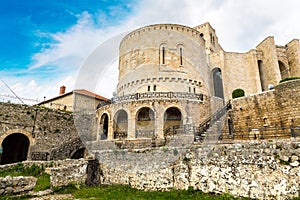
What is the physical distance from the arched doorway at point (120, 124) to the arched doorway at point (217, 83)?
13.3 metres

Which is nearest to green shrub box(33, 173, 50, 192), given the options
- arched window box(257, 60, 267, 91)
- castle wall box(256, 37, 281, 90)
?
castle wall box(256, 37, 281, 90)

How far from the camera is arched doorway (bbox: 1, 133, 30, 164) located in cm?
2139

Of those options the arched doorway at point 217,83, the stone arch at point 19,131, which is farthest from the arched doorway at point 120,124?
the arched doorway at point 217,83

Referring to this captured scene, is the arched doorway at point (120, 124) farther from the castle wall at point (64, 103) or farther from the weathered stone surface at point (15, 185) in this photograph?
the weathered stone surface at point (15, 185)

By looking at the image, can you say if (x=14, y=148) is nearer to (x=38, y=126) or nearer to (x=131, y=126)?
(x=38, y=126)

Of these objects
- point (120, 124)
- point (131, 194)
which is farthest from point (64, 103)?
point (131, 194)

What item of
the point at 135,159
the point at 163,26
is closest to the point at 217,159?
the point at 135,159

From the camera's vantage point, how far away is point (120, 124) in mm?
21094

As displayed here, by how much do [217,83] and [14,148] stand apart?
85.1ft

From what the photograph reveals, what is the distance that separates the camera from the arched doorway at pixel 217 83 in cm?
2719

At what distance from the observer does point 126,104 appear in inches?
763

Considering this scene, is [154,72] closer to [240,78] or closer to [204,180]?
[240,78]

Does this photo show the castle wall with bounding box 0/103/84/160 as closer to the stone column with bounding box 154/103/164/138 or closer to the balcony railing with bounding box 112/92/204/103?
the balcony railing with bounding box 112/92/204/103

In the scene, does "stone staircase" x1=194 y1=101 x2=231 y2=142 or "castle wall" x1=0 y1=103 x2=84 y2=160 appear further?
"castle wall" x1=0 y1=103 x2=84 y2=160
